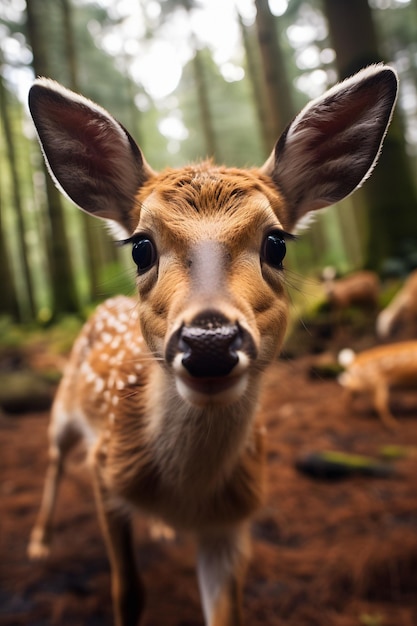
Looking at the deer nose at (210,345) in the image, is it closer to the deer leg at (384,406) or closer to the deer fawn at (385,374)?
the deer leg at (384,406)

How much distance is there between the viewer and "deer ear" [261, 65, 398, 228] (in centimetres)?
114

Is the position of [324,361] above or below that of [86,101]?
below

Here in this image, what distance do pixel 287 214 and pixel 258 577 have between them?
201cm

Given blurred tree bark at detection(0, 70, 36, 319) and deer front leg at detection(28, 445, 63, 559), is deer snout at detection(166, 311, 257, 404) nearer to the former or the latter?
deer front leg at detection(28, 445, 63, 559)

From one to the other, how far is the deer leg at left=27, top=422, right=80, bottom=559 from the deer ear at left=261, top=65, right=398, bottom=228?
6.86 feet

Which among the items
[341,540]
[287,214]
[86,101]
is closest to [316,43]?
[287,214]

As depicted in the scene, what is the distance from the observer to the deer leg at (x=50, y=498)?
2.67 meters

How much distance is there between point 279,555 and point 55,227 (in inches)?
106

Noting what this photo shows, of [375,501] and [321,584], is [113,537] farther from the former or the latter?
[375,501]

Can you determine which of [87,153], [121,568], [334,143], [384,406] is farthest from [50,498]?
[384,406]

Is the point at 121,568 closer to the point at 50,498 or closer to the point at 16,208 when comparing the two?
the point at 50,498

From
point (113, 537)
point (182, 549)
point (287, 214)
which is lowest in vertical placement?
point (182, 549)

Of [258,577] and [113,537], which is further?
[258,577]

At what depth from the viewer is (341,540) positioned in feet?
8.67
